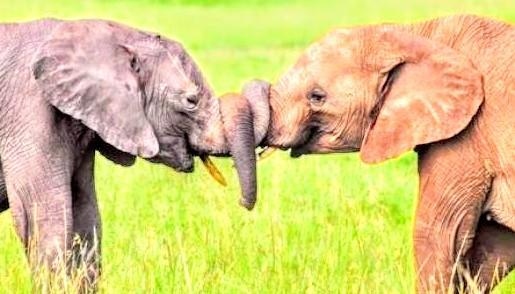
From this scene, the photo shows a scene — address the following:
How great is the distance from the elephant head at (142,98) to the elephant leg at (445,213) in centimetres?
77

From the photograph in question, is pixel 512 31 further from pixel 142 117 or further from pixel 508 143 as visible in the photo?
pixel 142 117

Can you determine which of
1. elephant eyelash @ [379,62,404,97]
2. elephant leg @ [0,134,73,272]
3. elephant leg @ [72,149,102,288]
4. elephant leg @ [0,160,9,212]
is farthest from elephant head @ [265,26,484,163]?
elephant leg @ [0,160,9,212]

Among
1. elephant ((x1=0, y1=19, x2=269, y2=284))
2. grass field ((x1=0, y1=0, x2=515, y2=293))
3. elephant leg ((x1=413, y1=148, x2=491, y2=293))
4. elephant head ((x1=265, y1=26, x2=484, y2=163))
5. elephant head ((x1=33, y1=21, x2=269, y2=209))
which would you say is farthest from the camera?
grass field ((x1=0, y1=0, x2=515, y2=293))

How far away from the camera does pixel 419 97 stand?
6719mm

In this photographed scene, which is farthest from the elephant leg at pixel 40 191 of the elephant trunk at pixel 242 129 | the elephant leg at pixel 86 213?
the elephant trunk at pixel 242 129

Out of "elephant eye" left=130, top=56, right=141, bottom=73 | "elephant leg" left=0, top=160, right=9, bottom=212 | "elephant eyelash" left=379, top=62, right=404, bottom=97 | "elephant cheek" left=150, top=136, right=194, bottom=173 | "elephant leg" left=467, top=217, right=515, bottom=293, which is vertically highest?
"elephant eye" left=130, top=56, right=141, bottom=73

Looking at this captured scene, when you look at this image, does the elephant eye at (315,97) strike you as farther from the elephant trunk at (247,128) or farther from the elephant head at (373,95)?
the elephant trunk at (247,128)

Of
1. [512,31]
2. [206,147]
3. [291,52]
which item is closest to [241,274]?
[206,147]

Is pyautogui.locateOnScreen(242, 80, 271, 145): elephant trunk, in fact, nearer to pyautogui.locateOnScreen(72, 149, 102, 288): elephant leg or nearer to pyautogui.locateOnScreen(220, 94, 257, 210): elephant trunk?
pyautogui.locateOnScreen(220, 94, 257, 210): elephant trunk

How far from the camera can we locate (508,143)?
6.52 meters

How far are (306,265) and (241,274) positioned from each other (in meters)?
0.31

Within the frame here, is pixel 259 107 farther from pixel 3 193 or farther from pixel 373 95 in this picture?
pixel 3 193

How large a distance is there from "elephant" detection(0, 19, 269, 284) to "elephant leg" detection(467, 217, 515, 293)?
38.3 inches

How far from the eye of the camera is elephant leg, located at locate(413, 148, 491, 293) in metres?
6.55
